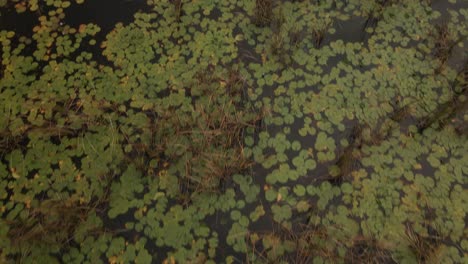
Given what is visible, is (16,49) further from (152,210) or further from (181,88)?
(152,210)

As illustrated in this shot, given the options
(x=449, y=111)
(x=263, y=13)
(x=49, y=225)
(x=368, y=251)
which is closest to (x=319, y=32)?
(x=263, y=13)

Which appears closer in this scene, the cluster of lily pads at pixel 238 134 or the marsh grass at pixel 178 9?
the cluster of lily pads at pixel 238 134

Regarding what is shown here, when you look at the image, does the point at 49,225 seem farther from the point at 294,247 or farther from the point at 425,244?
the point at 425,244

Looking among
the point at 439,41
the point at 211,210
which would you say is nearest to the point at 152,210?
the point at 211,210

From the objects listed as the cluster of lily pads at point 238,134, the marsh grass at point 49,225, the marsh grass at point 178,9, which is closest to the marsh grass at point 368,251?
the cluster of lily pads at point 238,134

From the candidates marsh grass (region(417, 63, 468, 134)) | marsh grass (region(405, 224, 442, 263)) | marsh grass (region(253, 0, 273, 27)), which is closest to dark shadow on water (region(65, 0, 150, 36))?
marsh grass (region(253, 0, 273, 27))

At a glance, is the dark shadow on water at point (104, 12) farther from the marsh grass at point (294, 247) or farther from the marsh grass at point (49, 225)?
the marsh grass at point (294, 247)
